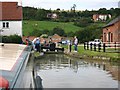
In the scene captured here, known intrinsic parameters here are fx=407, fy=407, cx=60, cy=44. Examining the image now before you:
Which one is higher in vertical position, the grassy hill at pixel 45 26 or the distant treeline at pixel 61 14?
the distant treeline at pixel 61 14

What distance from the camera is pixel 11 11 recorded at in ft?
201

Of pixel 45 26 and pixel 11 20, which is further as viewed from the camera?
pixel 45 26

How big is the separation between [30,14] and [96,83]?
102260 millimetres

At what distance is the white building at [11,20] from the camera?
59.3m

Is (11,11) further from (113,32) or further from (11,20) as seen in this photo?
(113,32)

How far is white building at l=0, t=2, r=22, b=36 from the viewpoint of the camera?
5931cm

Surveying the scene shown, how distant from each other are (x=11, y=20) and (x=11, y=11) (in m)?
1.88

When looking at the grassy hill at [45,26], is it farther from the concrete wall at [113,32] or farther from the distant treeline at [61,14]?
the concrete wall at [113,32]

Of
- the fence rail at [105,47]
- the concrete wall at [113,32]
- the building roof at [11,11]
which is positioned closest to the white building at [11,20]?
the building roof at [11,11]

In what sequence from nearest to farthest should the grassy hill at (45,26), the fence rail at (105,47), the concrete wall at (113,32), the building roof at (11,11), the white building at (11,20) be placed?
the fence rail at (105,47)
the concrete wall at (113,32)
the white building at (11,20)
the building roof at (11,11)
the grassy hill at (45,26)

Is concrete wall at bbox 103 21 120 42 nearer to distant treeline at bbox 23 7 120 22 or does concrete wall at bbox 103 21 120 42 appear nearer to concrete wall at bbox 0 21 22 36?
concrete wall at bbox 0 21 22 36

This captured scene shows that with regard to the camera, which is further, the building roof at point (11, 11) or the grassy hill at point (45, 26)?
the grassy hill at point (45, 26)

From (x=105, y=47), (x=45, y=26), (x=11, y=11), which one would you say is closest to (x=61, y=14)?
(x=45, y=26)

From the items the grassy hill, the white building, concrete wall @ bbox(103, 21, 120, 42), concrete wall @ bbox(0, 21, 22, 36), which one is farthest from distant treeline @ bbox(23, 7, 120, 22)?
concrete wall @ bbox(103, 21, 120, 42)
